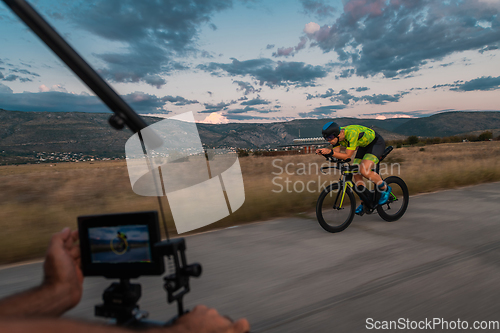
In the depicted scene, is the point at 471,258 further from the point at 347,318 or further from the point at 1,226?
the point at 1,226

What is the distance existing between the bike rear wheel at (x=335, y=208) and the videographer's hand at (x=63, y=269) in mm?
4472

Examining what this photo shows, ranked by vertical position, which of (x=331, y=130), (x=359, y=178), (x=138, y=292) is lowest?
(x=359, y=178)

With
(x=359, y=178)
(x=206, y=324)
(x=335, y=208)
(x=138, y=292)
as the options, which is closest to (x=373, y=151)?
(x=359, y=178)

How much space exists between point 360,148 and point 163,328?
5888 mm

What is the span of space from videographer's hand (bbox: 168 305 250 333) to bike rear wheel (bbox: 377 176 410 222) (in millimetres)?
5569

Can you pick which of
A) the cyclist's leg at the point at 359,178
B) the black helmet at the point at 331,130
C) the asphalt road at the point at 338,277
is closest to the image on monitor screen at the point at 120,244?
the asphalt road at the point at 338,277

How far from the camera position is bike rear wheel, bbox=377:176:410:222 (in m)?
6.19

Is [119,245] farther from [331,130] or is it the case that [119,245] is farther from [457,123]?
[457,123]

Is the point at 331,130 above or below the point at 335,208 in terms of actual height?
above

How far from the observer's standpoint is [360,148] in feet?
20.8

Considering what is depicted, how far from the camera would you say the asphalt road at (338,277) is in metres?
2.74

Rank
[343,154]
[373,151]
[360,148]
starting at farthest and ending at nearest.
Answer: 1. [360,148]
2. [373,151]
3. [343,154]

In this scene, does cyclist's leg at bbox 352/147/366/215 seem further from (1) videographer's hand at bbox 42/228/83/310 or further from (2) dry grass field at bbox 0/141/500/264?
(1) videographer's hand at bbox 42/228/83/310

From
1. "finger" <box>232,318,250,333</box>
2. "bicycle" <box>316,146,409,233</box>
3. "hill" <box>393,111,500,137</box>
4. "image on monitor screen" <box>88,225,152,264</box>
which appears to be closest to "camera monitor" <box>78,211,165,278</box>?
"image on monitor screen" <box>88,225,152,264</box>
